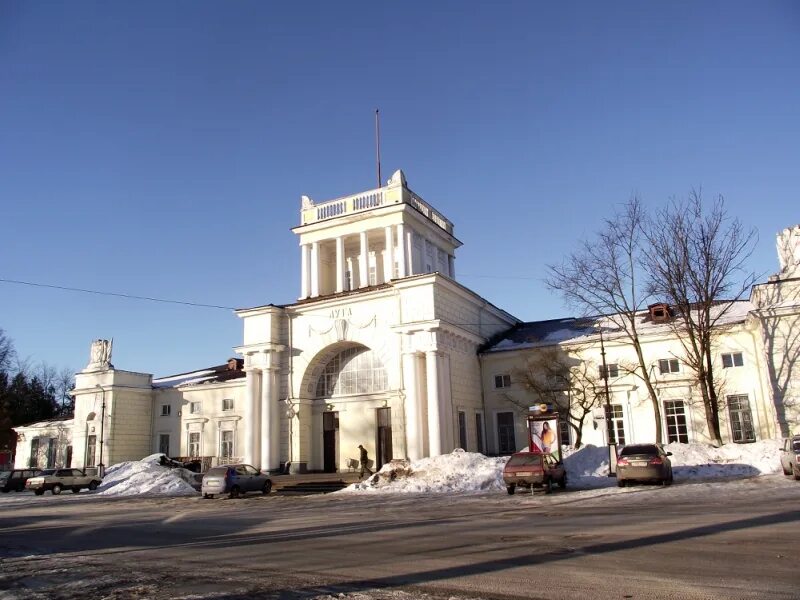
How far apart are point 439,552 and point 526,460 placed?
44.8 feet

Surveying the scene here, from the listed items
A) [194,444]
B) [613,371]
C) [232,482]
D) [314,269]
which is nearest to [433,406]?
[232,482]

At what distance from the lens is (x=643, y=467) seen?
2312 cm

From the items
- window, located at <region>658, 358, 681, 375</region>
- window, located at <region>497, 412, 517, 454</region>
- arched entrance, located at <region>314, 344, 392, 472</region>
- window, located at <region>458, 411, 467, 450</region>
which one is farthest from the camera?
window, located at <region>497, 412, 517, 454</region>

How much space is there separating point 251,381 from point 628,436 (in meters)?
21.5

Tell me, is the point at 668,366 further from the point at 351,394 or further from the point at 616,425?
the point at 351,394

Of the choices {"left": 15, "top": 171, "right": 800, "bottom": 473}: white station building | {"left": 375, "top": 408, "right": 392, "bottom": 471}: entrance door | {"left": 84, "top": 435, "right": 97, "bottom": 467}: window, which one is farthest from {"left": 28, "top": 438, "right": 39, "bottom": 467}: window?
{"left": 375, "top": 408, "right": 392, "bottom": 471}: entrance door

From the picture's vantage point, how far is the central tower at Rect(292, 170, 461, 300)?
1640 inches

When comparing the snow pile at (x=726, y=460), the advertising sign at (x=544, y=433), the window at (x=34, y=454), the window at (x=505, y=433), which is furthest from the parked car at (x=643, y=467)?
the window at (x=34, y=454)

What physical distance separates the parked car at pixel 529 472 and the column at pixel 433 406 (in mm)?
9266

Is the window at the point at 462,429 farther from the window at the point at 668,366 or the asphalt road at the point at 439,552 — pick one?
the asphalt road at the point at 439,552

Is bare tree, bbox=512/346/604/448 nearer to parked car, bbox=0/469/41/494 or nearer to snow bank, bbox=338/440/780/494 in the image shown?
snow bank, bbox=338/440/780/494

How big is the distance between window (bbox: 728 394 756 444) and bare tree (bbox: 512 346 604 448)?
20.9ft

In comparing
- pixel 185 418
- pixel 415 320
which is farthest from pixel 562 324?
pixel 185 418

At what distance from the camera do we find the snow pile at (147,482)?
112ft
